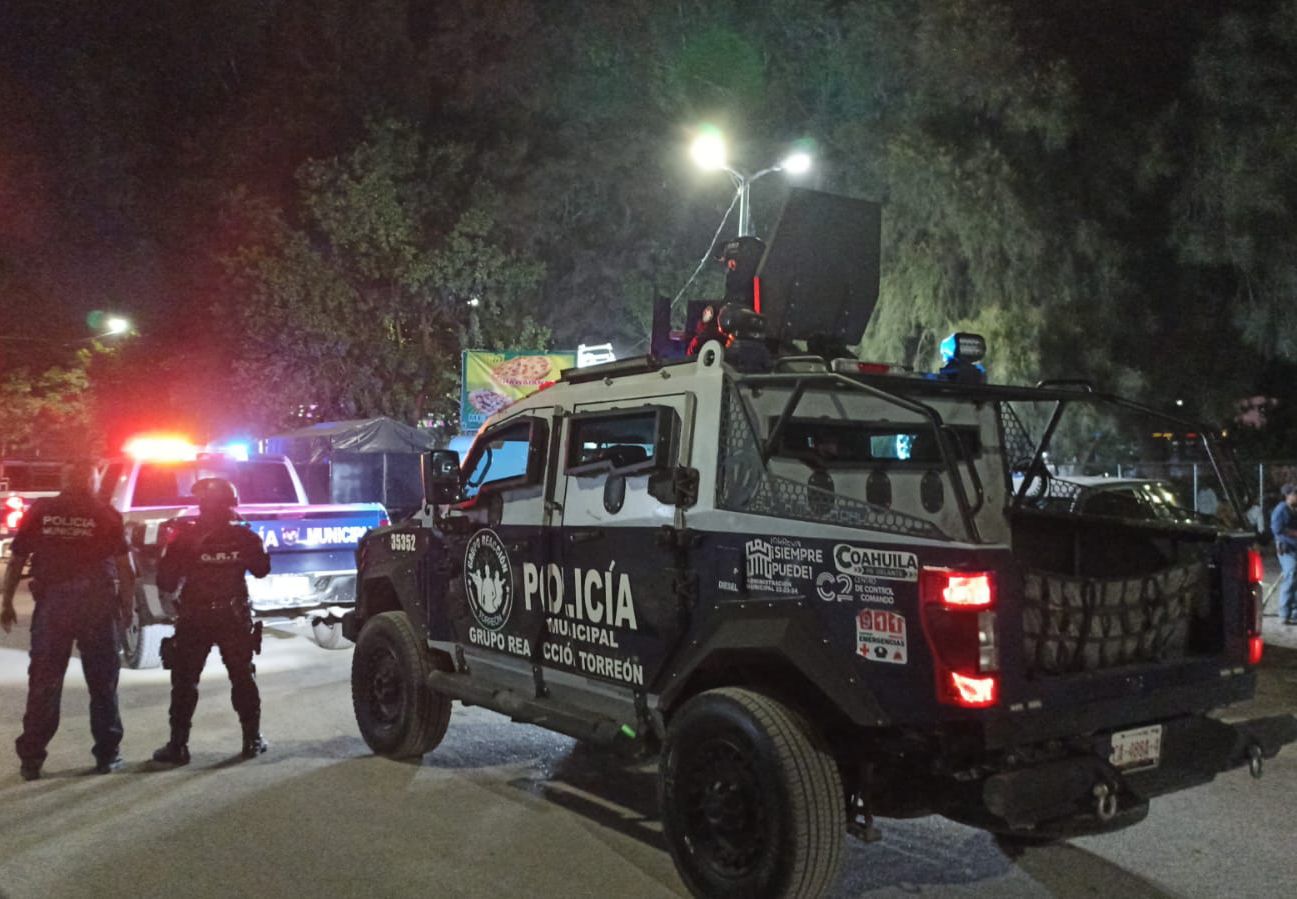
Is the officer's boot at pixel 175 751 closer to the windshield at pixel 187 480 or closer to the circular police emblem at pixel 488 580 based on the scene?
the circular police emblem at pixel 488 580

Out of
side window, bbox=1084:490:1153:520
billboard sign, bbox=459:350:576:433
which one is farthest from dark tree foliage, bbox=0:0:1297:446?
side window, bbox=1084:490:1153:520

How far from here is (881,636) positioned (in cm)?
382

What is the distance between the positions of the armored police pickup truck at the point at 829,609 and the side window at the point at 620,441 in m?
0.01

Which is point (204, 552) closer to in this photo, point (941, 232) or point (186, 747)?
point (186, 747)

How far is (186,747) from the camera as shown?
655 cm

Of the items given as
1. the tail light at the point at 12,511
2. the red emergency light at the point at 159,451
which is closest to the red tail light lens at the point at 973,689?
the red emergency light at the point at 159,451

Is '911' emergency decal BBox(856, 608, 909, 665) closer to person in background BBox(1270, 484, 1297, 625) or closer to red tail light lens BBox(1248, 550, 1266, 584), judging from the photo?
red tail light lens BBox(1248, 550, 1266, 584)

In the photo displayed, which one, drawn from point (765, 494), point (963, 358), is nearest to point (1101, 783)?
point (765, 494)

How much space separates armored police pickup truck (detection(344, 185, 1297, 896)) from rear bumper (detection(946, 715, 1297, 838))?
11 mm

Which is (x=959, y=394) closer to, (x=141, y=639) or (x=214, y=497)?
(x=214, y=497)

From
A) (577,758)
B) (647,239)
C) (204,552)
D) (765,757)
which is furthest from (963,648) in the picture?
(647,239)

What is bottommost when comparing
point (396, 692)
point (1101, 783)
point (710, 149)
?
point (396, 692)

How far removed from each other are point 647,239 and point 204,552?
62.6 feet

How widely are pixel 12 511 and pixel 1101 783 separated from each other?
17.2m
